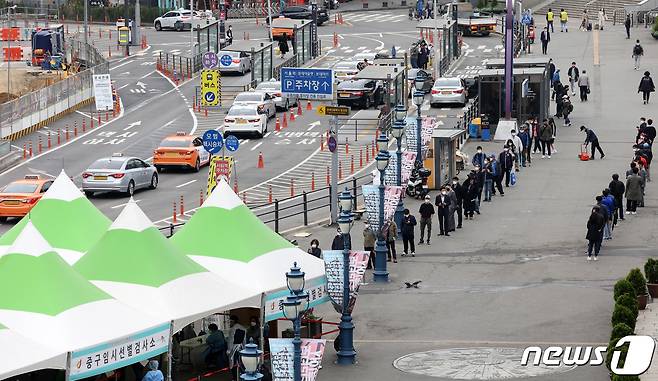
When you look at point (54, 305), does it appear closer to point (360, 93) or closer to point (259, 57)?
point (360, 93)

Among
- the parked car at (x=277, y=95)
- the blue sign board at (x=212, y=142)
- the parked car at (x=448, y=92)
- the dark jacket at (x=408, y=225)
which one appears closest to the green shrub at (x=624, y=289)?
the dark jacket at (x=408, y=225)

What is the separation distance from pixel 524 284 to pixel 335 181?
10.0 metres

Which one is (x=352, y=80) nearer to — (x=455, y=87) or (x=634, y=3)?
(x=455, y=87)

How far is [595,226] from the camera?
137 ft

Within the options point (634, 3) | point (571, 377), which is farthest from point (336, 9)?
point (571, 377)

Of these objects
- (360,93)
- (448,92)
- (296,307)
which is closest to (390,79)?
(360,93)

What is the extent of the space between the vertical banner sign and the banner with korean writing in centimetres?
4337

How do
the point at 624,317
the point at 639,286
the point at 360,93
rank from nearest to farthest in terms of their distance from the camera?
the point at 624,317
the point at 639,286
the point at 360,93

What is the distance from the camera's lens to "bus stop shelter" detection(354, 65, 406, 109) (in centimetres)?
7131

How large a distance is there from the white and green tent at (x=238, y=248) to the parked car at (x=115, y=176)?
19133 millimetres

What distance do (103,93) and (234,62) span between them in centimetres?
1236

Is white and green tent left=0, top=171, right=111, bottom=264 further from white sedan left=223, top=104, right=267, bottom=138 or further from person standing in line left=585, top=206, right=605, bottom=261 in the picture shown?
white sedan left=223, top=104, right=267, bottom=138

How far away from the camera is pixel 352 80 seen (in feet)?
246

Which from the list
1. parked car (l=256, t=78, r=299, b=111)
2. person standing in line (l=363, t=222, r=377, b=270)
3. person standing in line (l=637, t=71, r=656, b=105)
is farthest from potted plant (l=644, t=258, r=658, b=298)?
parked car (l=256, t=78, r=299, b=111)
